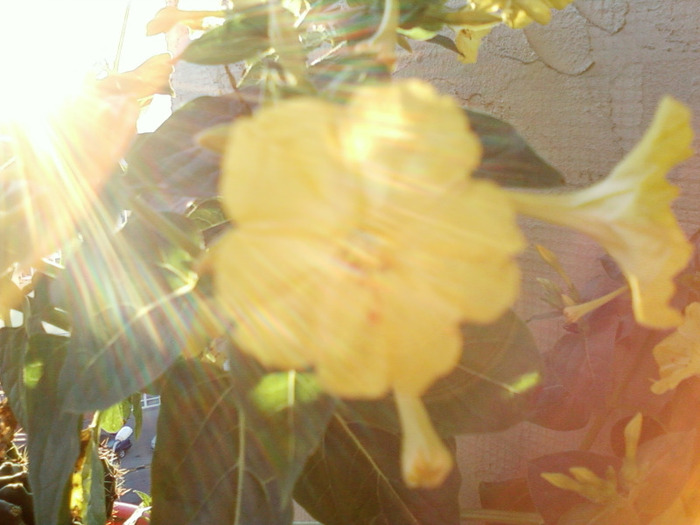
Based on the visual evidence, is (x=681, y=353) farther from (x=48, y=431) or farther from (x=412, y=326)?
(x=48, y=431)

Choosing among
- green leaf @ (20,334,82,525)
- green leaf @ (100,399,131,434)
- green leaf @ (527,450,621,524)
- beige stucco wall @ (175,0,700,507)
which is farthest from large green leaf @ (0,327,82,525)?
beige stucco wall @ (175,0,700,507)

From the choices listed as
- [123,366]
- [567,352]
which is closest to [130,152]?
[123,366]

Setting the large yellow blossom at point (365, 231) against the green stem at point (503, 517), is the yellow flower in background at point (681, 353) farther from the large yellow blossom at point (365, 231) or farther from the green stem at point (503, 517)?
Answer: the large yellow blossom at point (365, 231)

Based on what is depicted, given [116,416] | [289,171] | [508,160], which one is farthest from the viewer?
[116,416]

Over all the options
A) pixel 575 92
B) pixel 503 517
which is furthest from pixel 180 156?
pixel 575 92

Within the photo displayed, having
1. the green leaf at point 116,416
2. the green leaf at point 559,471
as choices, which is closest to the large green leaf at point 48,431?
the green leaf at point 116,416

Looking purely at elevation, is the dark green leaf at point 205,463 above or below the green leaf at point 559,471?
above

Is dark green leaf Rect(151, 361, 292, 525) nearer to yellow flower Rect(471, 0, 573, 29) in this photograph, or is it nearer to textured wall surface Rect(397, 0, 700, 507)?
yellow flower Rect(471, 0, 573, 29)

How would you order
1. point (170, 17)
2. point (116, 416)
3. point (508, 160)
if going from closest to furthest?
point (508, 160)
point (170, 17)
point (116, 416)
